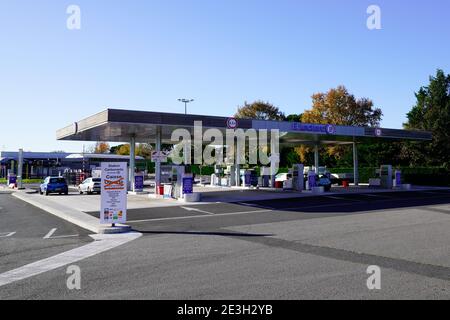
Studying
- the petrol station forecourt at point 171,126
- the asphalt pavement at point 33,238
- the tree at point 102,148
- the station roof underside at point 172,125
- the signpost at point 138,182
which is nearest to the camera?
the asphalt pavement at point 33,238

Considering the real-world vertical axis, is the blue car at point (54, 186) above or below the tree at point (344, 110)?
below

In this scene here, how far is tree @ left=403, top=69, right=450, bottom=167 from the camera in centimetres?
4922

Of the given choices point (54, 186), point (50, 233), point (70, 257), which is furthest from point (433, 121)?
point (70, 257)

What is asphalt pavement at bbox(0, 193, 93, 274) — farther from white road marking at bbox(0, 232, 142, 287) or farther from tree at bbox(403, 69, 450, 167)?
tree at bbox(403, 69, 450, 167)

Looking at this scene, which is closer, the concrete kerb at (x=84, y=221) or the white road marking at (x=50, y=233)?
the white road marking at (x=50, y=233)

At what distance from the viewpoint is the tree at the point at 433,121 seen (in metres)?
49.2

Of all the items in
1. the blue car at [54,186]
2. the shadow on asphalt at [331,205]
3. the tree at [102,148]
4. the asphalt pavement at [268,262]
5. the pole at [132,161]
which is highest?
the tree at [102,148]

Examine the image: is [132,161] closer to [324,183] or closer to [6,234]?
[324,183]

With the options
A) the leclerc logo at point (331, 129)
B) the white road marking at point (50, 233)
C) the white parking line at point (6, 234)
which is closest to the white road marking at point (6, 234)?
the white parking line at point (6, 234)

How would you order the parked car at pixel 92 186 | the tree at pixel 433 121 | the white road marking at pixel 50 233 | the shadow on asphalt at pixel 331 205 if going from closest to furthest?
1. the white road marking at pixel 50 233
2. the shadow on asphalt at pixel 331 205
3. the parked car at pixel 92 186
4. the tree at pixel 433 121

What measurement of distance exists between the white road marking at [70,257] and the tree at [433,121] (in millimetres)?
43595

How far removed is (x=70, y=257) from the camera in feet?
33.7

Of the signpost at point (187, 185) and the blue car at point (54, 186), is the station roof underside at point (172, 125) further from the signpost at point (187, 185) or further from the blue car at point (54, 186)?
the blue car at point (54, 186)
